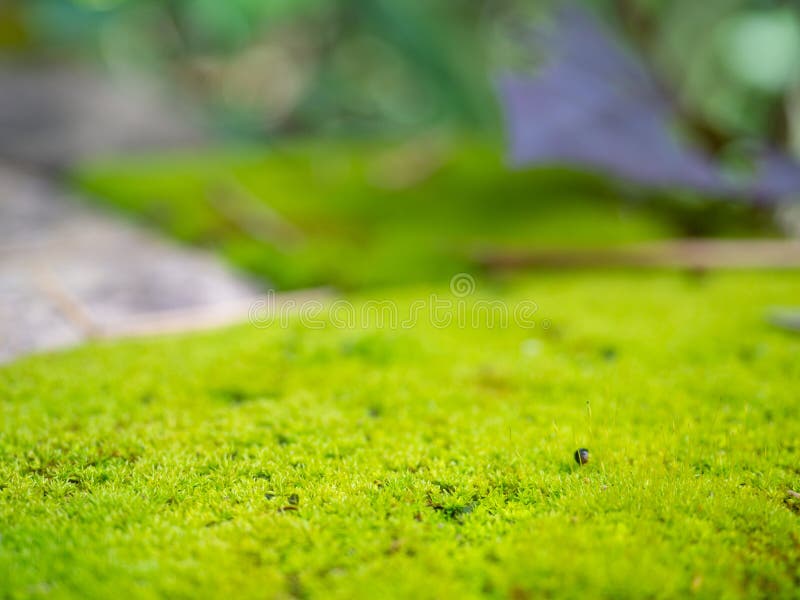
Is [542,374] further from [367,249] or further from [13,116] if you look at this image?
[13,116]

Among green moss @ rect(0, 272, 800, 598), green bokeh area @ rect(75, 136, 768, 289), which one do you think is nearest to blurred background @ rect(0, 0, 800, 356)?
green bokeh area @ rect(75, 136, 768, 289)

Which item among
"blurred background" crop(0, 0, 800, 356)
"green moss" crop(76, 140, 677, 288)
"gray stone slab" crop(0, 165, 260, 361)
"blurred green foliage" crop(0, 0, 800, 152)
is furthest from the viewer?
"blurred green foliage" crop(0, 0, 800, 152)

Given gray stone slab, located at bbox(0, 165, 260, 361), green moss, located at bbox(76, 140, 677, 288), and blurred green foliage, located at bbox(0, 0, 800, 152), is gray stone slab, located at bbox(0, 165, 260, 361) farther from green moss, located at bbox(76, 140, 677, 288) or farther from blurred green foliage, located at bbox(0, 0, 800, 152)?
blurred green foliage, located at bbox(0, 0, 800, 152)

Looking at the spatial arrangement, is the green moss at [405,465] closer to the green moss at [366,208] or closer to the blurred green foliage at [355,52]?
the green moss at [366,208]

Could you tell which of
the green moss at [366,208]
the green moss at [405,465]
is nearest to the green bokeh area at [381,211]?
the green moss at [366,208]

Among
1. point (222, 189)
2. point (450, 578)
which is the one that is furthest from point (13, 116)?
point (450, 578)
